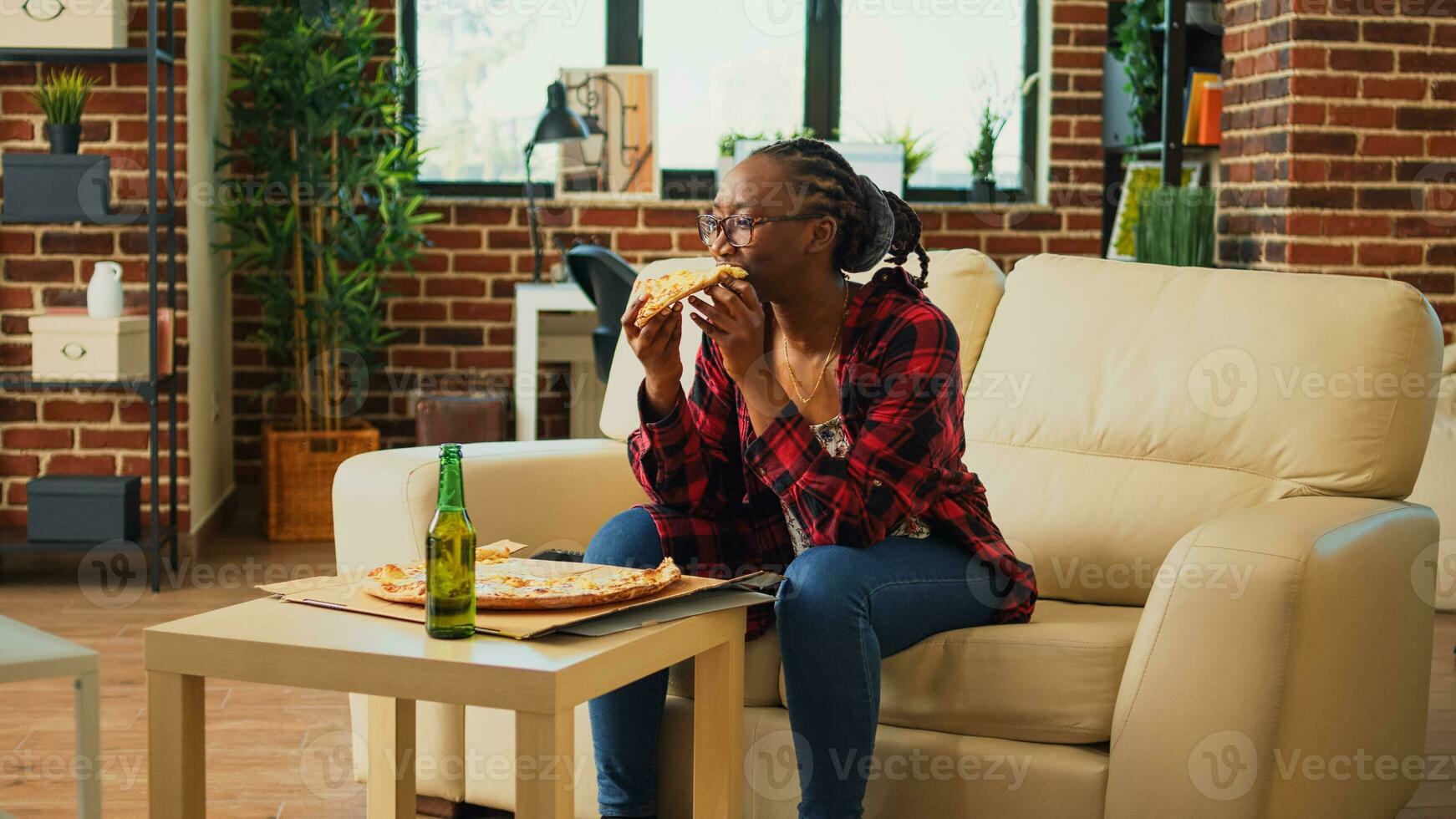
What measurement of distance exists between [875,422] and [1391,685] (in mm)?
793

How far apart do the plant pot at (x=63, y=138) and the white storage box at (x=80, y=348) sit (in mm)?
456

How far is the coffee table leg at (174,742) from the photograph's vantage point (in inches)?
60.2

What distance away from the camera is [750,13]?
5.57 meters

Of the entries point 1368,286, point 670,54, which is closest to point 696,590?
point 1368,286

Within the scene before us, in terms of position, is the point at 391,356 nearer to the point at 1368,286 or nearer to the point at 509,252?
the point at 509,252

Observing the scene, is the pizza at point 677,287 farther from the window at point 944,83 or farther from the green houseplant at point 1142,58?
the window at point 944,83

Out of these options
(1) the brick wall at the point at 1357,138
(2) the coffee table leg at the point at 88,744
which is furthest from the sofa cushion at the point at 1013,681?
(1) the brick wall at the point at 1357,138

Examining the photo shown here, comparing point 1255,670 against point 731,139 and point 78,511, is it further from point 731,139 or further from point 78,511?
point 731,139

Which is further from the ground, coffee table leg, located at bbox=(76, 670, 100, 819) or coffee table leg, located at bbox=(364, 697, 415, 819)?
coffee table leg, located at bbox=(76, 670, 100, 819)

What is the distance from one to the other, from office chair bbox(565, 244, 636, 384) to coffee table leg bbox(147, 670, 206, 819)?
2257 millimetres

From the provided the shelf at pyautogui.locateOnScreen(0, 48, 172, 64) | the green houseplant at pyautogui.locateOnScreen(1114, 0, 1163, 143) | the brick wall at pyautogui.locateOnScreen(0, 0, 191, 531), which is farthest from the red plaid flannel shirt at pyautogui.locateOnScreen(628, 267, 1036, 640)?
the green houseplant at pyautogui.locateOnScreen(1114, 0, 1163, 143)

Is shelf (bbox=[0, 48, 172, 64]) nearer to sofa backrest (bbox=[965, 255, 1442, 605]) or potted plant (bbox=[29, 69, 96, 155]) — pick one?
potted plant (bbox=[29, 69, 96, 155])

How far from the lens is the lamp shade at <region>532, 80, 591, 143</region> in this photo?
4723mm

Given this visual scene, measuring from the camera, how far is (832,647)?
1.79 metres
